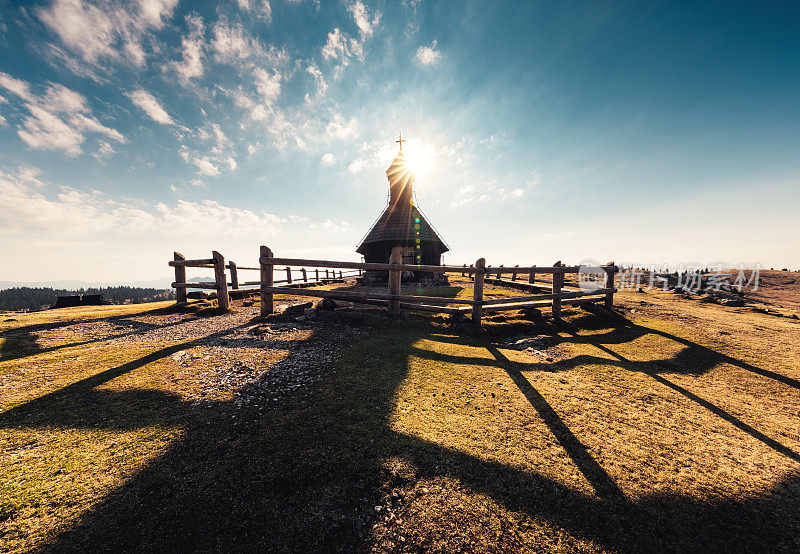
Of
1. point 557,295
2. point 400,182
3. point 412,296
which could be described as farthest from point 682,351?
point 400,182

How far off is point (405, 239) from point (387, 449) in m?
18.9

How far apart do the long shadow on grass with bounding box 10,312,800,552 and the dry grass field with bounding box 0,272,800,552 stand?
0.5 inches

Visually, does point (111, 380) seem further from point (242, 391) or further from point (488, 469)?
point (488, 469)

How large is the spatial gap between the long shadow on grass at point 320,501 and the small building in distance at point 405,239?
687 inches

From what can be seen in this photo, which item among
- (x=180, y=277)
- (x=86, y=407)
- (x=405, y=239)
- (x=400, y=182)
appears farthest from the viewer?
(x=400, y=182)

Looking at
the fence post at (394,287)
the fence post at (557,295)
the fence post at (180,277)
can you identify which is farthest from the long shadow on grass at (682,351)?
the fence post at (180,277)

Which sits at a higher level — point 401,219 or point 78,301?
point 401,219

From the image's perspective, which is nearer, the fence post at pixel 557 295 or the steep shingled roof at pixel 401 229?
the fence post at pixel 557 295

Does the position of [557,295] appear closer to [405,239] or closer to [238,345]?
[238,345]

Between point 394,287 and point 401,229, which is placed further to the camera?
point 401,229

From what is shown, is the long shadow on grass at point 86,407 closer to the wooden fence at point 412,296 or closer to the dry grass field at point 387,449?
the dry grass field at point 387,449

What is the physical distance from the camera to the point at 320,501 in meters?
1.92

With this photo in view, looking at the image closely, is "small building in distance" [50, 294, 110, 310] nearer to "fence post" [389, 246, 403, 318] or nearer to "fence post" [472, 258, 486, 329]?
"fence post" [389, 246, 403, 318]

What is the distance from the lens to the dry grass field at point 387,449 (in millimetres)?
1737
